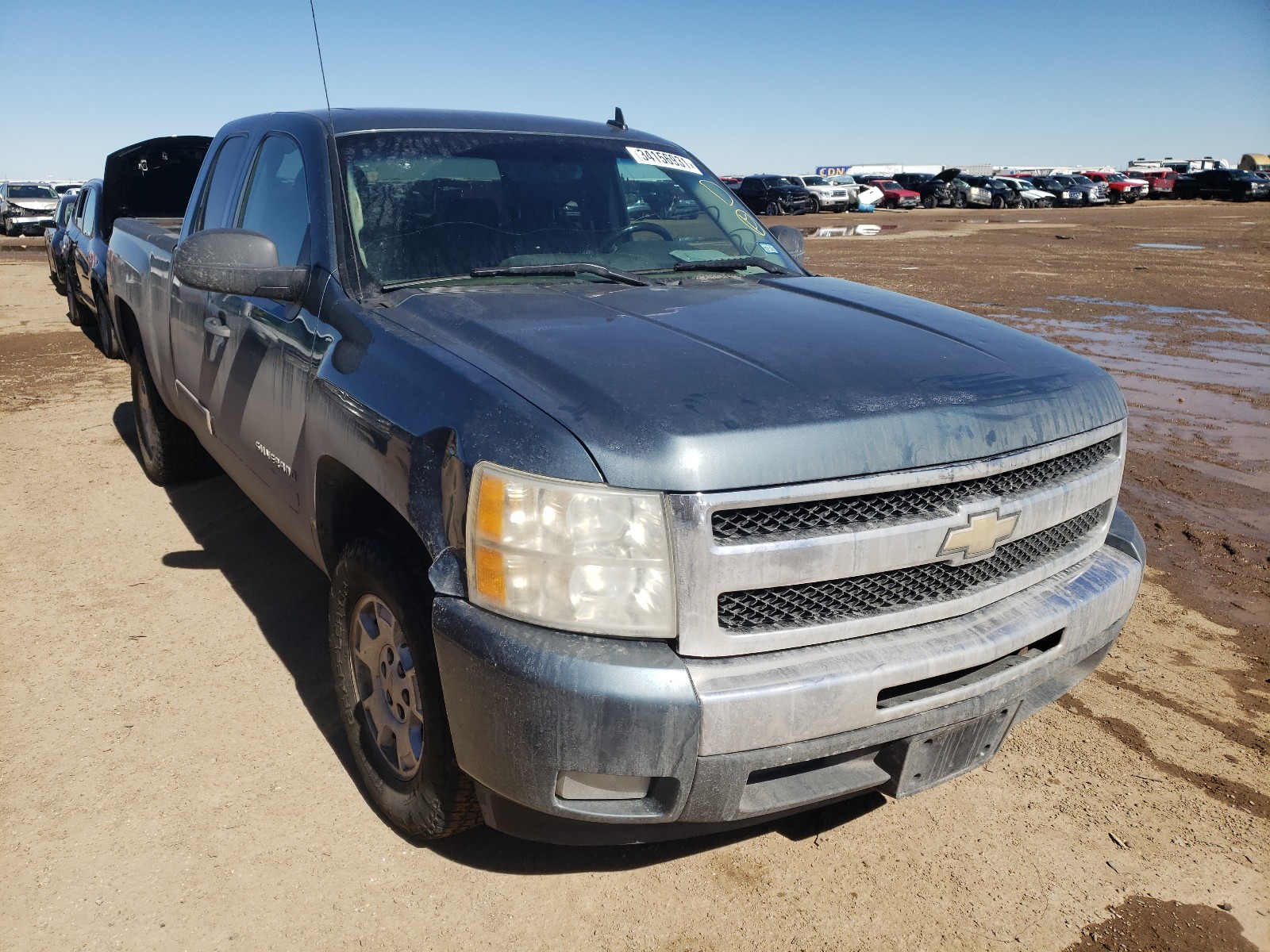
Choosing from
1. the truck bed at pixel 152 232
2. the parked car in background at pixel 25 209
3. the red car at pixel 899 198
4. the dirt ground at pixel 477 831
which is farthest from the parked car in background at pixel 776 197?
the dirt ground at pixel 477 831

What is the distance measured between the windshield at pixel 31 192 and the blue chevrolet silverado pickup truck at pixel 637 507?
120 feet

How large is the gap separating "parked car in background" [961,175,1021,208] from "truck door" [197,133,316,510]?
49.9 m

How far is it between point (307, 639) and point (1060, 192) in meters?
53.4

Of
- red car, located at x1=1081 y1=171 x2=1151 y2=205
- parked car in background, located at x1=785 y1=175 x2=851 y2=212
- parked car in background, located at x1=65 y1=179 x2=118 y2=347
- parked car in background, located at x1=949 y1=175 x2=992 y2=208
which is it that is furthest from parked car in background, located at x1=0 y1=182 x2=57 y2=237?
red car, located at x1=1081 y1=171 x2=1151 y2=205

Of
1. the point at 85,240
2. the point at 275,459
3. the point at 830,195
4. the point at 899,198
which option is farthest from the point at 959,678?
the point at 899,198

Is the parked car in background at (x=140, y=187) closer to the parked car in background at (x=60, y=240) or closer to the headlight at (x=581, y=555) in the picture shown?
the parked car in background at (x=60, y=240)

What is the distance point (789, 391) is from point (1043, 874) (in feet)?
4.82

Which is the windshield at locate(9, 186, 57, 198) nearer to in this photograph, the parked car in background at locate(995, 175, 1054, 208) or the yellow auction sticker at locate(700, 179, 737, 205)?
the yellow auction sticker at locate(700, 179, 737, 205)

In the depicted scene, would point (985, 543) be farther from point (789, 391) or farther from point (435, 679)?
point (435, 679)

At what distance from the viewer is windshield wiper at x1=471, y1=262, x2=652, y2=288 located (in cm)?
302

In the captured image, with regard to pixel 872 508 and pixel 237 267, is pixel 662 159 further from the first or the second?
pixel 872 508

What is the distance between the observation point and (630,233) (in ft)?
11.2

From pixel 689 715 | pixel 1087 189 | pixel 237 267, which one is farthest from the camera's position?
pixel 1087 189

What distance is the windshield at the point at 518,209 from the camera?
3025 mm
